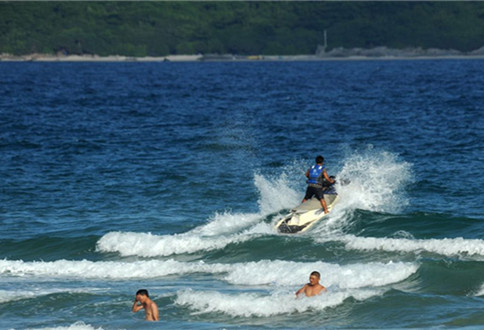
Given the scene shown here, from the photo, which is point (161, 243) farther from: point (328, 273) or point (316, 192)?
point (328, 273)

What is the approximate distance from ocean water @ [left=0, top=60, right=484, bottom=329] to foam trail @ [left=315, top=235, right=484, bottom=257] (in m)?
0.06

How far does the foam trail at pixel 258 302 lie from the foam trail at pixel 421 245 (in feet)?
14.4

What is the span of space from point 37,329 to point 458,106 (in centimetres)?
4996

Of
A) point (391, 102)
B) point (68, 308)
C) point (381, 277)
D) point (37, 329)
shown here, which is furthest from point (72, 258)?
point (391, 102)

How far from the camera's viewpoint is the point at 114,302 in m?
19.9

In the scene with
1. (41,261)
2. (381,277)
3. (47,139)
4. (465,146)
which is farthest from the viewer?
(47,139)

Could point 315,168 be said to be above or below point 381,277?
above

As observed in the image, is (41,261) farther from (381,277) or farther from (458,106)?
(458,106)

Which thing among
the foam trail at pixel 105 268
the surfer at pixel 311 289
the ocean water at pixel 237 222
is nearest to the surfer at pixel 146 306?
the ocean water at pixel 237 222

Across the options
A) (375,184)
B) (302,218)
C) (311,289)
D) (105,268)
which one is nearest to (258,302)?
(311,289)

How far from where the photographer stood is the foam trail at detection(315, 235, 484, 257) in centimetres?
2347

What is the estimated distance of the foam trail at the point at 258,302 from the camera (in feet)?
62.1

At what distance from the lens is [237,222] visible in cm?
2841

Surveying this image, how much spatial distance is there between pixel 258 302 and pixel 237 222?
9284 millimetres
